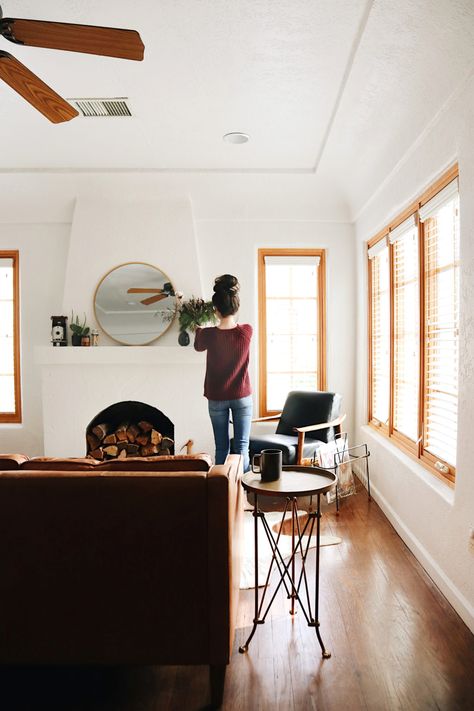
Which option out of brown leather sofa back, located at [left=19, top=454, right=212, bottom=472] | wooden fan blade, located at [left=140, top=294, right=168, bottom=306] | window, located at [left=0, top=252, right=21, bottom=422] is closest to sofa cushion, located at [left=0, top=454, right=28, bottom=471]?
brown leather sofa back, located at [left=19, top=454, right=212, bottom=472]

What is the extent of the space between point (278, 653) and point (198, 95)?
302cm

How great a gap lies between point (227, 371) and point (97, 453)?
1794mm

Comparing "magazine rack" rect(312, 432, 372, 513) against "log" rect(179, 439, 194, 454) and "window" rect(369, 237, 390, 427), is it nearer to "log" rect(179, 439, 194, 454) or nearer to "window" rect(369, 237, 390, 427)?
"window" rect(369, 237, 390, 427)

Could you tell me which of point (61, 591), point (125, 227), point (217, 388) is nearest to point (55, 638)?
point (61, 591)

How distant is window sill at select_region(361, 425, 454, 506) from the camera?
110 inches

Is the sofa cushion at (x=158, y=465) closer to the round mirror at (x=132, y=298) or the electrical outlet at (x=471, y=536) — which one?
the electrical outlet at (x=471, y=536)

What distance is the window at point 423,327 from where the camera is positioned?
2.90 m

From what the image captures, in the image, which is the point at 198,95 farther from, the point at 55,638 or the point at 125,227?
the point at 55,638

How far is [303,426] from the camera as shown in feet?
15.4

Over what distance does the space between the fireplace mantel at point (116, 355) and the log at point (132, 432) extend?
65 centimetres

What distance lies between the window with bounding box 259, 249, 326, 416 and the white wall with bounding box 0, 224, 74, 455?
2.04 metres

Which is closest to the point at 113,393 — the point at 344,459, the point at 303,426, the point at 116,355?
the point at 116,355

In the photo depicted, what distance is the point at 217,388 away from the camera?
3.82 meters

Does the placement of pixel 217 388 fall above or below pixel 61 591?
above
